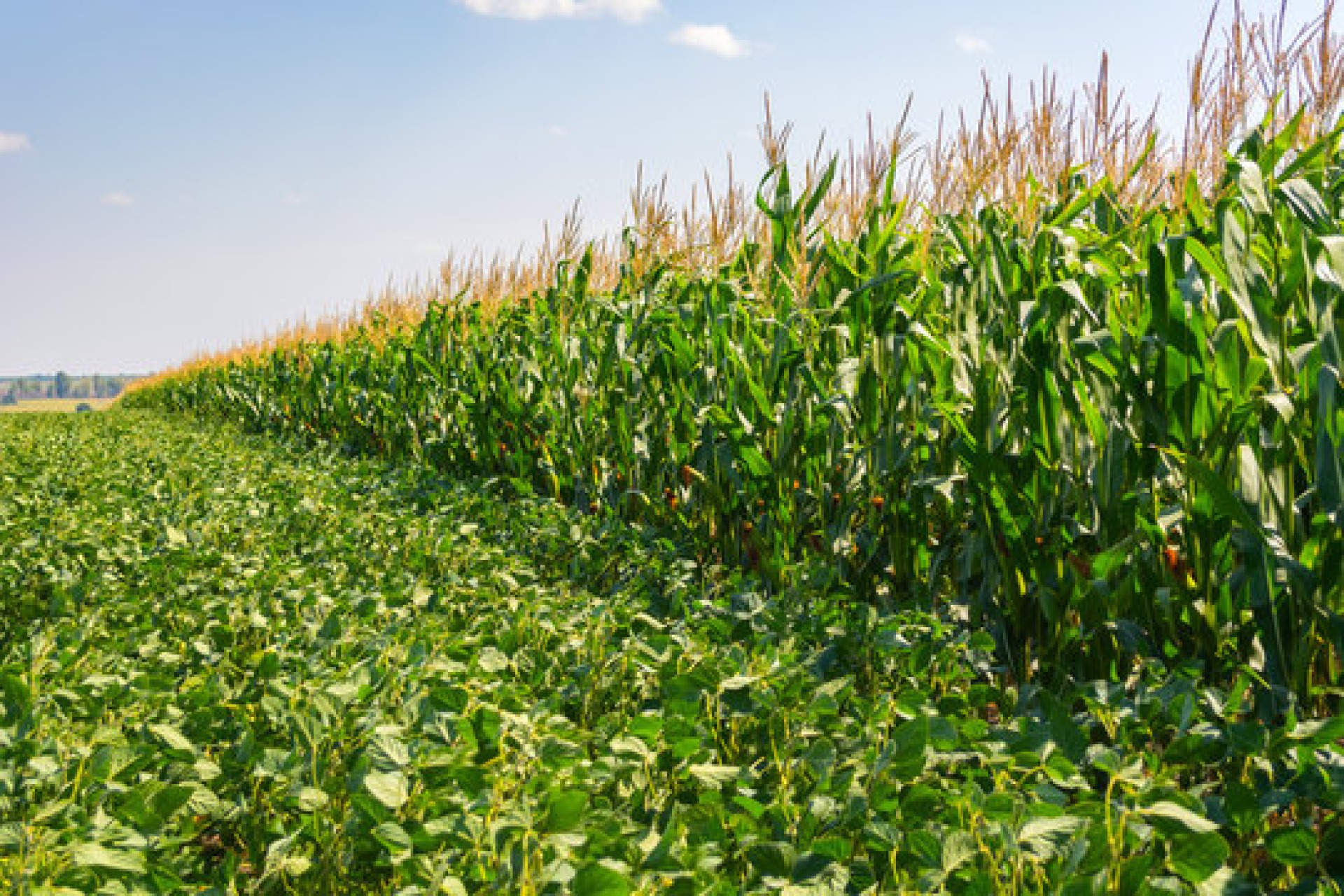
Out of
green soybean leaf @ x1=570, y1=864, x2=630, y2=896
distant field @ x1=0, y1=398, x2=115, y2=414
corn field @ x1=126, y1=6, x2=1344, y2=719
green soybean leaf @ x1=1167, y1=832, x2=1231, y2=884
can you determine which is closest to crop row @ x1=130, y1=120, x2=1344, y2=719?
corn field @ x1=126, y1=6, x2=1344, y2=719

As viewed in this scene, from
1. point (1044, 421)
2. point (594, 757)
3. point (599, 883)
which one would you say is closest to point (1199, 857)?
point (599, 883)

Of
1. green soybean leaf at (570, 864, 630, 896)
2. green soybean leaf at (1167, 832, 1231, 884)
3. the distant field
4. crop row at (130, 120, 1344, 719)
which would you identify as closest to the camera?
green soybean leaf at (570, 864, 630, 896)

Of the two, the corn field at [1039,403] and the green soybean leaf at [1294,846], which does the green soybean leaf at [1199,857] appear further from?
the corn field at [1039,403]

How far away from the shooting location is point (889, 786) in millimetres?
1745

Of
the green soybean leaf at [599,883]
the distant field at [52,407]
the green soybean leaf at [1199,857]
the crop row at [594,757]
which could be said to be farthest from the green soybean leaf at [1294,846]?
the distant field at [52,407]

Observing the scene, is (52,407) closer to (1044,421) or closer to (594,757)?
(594,757)

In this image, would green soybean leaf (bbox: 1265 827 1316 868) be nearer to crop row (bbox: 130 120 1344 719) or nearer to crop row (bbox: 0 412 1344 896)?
crop row (bbox: 0 412 1344 896)

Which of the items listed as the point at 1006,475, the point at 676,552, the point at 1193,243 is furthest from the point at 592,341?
the point at 1193,243

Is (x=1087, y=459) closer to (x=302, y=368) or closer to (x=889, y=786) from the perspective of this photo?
(x=889, y=786)

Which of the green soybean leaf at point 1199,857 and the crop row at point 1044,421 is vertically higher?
the crop row at point 1044,421

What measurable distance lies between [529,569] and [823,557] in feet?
3.61

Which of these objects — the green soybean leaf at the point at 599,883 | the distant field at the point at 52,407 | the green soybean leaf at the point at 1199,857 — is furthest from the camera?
the distant field at the point at 52,407

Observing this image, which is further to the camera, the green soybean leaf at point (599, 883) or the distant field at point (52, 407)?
the distant field at point (52, 407)

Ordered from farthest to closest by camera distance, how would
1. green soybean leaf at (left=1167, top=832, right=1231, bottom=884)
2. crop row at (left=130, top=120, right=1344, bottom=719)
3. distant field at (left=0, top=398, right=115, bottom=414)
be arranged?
1. distant field at (left=0, top=398, right=115, bottom=414)
2. crop row at (left=130, top=120, right=1344, bottom=719)
3. green soybean leaf at (left=1167, top=832, right=1231, bottom=884)
